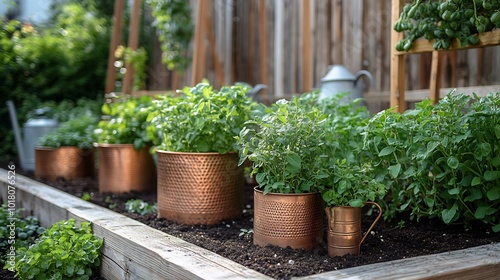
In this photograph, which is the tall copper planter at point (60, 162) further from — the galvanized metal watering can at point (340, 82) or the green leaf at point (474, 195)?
the green leaf at point (474, 195)

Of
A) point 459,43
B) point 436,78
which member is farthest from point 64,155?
point 459,43

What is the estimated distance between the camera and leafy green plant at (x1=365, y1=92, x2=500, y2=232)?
2105 millimetres

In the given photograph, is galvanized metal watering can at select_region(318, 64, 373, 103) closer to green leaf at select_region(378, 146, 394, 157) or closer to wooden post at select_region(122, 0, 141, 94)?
green leaf at select_region(378, 146, 394, 157)

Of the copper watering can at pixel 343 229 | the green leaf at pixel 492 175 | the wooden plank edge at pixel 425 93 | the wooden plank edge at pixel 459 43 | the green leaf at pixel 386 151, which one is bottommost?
the copper watering can at pixel 343 229

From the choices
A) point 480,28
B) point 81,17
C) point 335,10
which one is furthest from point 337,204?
point 81,17

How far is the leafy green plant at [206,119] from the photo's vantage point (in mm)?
2623

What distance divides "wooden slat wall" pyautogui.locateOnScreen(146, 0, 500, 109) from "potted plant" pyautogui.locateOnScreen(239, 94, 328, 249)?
2.12 m

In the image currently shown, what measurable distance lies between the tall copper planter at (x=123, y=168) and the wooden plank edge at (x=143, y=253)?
549mm

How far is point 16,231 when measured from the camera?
302cm

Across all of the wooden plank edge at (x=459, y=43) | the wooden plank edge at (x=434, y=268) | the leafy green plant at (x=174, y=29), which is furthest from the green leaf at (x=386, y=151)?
the leafy green plant at (x=174, y=29)

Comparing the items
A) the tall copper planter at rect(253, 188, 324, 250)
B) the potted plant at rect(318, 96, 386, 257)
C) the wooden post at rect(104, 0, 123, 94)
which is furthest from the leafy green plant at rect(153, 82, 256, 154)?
the wooden post at rect(104, 0, 123, 94)

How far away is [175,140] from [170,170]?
0.53ft

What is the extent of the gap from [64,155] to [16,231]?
4.46 feet

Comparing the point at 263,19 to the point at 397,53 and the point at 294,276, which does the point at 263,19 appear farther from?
the point at 294,276
